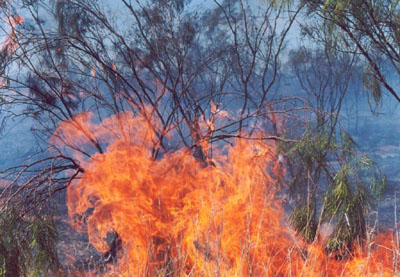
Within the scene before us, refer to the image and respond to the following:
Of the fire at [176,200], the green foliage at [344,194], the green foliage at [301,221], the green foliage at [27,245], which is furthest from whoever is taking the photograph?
the fire at [176,200]

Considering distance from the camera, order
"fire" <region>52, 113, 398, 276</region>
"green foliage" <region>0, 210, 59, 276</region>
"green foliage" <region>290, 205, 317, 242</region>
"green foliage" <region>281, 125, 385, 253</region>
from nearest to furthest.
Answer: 1. "green foliage" <region>0, 210, 59, 276</region>
2. "green foliage" <region>281, 125, 385, 253</region>
3. "green foliage" <region>290, 205, 317, 242</region>
4. "fire" <region>52, 113, 398, 276</region>

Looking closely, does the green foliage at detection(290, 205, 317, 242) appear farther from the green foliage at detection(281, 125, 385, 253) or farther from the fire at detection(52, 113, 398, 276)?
the fire at detection(52, 113, 398, 276)

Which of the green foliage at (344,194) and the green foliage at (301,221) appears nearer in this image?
the green foliage at (344,194)

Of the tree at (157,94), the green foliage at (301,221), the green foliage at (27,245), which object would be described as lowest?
the green foliage at (301,221)

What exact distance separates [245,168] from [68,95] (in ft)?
8.94

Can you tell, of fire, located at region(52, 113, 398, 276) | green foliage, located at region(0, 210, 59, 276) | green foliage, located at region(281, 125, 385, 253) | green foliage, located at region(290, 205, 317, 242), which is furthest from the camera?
fire, located at region(52, 113, 398, 276)

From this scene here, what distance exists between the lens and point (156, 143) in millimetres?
5105

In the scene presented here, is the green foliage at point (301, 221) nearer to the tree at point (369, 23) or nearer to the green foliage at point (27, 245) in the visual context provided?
the tree at point (369, 23)

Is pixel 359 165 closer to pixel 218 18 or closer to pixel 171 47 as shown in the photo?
pixel 171 47

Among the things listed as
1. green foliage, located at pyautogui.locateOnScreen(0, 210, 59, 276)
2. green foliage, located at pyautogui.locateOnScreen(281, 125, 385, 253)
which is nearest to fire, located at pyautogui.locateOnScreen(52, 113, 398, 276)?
green foliage, located at pyautogui.locateOnScreen(281, 125, 385, 253)

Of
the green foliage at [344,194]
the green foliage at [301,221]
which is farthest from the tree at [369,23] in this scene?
→ the green foliage at [301,221]

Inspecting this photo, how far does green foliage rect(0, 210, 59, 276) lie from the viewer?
3.13 meters

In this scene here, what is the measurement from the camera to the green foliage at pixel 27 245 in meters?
3.13

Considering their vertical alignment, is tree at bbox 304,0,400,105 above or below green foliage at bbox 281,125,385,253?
above
